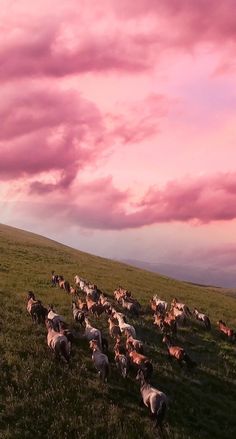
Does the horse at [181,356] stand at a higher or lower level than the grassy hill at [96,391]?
Answer: higher

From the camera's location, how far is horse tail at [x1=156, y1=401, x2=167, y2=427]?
17.9 m

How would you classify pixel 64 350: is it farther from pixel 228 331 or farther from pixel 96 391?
pixel 228 331

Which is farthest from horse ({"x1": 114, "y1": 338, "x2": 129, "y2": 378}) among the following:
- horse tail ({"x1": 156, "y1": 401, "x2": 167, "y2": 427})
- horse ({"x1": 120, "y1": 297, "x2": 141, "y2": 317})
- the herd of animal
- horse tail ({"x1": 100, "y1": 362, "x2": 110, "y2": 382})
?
horse ({"x1": 120, "y1": 297, "x2": 141, "y2": 317})

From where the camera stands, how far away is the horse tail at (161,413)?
17859mm

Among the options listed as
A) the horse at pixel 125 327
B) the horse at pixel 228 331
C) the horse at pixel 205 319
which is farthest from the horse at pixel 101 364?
the horse at pixel 205 319

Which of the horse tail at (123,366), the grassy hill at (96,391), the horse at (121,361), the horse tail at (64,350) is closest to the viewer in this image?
the grassy hill at (96,391)

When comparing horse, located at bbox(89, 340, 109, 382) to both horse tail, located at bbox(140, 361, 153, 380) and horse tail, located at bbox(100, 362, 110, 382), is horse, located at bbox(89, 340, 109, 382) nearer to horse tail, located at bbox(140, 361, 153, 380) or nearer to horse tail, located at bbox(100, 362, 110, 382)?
horse tail, located at bbox(100, 362, 110, 382)

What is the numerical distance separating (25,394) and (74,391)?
207 centimetres

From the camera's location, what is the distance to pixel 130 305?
Answer: 3484 centimetres

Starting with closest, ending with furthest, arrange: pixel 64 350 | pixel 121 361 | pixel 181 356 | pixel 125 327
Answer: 1. pixel 121 361
2. pixel 64 350
3. pixel 181 356
4. pixel 125 327

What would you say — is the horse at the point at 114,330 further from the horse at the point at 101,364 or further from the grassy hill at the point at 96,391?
the horse at the point at 101,364

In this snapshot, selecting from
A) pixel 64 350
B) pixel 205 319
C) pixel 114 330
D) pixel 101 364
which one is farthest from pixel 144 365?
pixel 205 319

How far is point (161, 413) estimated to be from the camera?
18.0m

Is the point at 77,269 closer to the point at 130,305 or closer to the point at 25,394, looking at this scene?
the point at 130,305
